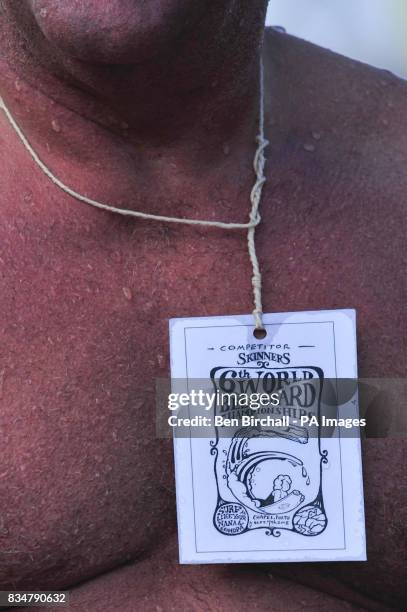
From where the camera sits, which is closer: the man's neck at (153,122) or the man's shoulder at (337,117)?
the man's neck at (153,122)

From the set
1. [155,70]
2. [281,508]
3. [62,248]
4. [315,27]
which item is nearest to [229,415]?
[281,508]

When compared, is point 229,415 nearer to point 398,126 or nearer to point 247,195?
point 247,195

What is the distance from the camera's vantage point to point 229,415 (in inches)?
43.1

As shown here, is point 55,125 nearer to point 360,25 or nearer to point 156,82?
point 156,82

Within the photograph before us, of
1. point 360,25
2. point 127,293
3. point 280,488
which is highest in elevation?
point 360,25

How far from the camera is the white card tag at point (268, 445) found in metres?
1.08

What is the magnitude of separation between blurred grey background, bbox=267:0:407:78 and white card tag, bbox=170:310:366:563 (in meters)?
2.86

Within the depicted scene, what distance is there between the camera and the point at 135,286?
114 cm

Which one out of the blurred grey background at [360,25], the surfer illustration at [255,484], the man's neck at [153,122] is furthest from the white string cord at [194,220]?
the blurred grey background at [360,25]

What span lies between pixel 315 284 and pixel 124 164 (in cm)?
23

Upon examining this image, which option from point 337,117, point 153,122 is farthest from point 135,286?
point 337,117

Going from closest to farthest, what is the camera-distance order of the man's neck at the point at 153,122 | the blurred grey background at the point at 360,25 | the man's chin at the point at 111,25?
the man's chin at the point at 111,25 < the man's neck at the point at 153,122 < the blurred grey background at the point at 360,25

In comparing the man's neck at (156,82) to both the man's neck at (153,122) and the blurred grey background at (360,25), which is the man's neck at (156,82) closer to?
the man's neck at (153,122)

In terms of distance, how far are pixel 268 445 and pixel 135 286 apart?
201 mm
